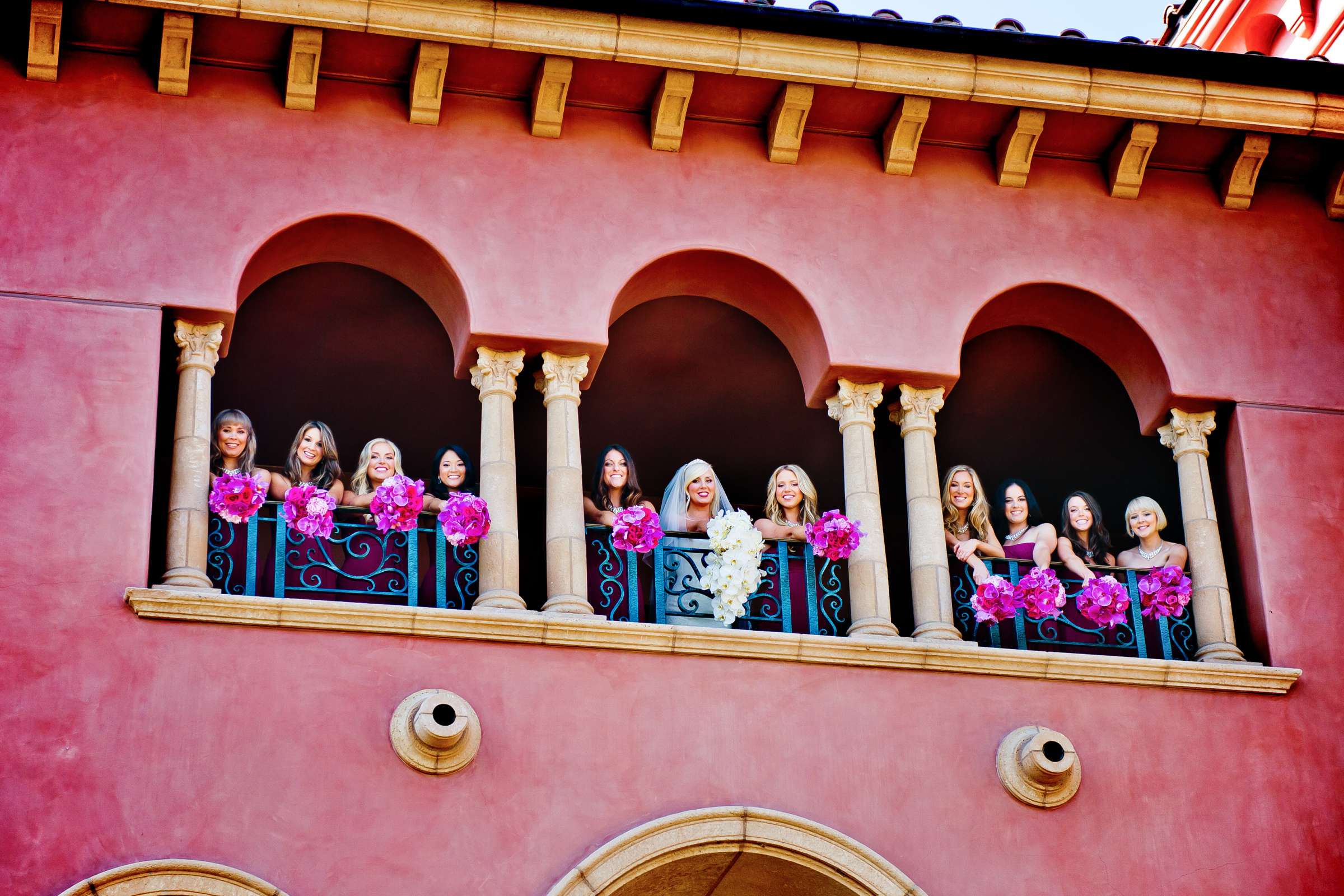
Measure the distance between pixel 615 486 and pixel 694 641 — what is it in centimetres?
147

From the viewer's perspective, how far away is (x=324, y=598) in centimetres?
1152

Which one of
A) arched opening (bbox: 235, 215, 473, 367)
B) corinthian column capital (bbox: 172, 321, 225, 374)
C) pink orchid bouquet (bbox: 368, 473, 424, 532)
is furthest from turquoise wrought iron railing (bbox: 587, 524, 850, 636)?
corinthian column capital (bbox: 172, 321, 225, 374)

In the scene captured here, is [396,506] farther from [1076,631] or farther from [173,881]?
[1076,631]

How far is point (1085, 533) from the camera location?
13023 millimetres

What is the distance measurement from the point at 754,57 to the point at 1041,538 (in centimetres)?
358

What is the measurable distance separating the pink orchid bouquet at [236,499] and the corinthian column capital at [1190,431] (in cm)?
592

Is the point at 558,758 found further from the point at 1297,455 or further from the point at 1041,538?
the point at 1297,455

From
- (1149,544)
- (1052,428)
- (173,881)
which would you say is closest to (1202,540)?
(1149,544)

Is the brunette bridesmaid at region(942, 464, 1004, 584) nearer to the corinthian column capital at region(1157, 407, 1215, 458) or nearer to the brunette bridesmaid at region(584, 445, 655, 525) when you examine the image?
the corinthian column capital at region(1157, 407, 1215, 458)

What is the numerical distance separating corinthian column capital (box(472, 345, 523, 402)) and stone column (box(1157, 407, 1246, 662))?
435cm

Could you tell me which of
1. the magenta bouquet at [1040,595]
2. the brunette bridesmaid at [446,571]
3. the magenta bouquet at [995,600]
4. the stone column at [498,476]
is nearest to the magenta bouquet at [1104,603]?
the magenta bouquet at [1040,595]

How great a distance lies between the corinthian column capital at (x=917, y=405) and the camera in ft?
41.7

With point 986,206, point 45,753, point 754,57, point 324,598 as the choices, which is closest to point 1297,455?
point 986,206

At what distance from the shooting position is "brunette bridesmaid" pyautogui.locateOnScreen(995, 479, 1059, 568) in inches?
503
